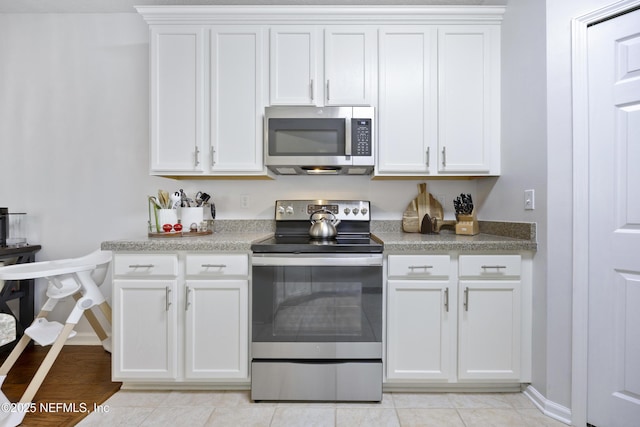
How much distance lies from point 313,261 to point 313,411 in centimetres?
81

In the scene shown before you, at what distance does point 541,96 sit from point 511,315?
49.4 inches

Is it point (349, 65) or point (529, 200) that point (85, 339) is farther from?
point (529, 200)

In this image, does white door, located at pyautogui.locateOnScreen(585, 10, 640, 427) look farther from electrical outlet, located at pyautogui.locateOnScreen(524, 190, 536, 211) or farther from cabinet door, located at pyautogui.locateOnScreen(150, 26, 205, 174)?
cabinet door, located at pyautogui.locateOnScreen(150, 26, 205, 174)

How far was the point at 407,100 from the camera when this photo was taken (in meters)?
2.12

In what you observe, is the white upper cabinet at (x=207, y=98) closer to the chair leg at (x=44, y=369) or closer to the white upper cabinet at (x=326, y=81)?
the white upper cabinet at (x=326, y=81)

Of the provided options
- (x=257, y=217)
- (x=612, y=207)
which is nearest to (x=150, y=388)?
(x=257, y=217)

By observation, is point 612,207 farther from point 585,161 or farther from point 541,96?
point 541,96

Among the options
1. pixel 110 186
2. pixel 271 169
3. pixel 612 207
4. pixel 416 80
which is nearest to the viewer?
pixel 612 207


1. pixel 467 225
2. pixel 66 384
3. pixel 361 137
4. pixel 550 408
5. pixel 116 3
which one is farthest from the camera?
pixel 116 3

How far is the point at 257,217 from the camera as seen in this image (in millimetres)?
2504

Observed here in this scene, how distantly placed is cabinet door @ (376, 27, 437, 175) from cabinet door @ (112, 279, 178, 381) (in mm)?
1583

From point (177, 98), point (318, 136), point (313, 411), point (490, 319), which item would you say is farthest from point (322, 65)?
point (313, 411)

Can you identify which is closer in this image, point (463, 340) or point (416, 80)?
point (463, 340)

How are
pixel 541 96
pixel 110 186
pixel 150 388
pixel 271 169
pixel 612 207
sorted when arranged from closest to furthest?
pixel 612 207
pixel 541 96
pixel 150 388
pixel 271 169
pixel 110 186
